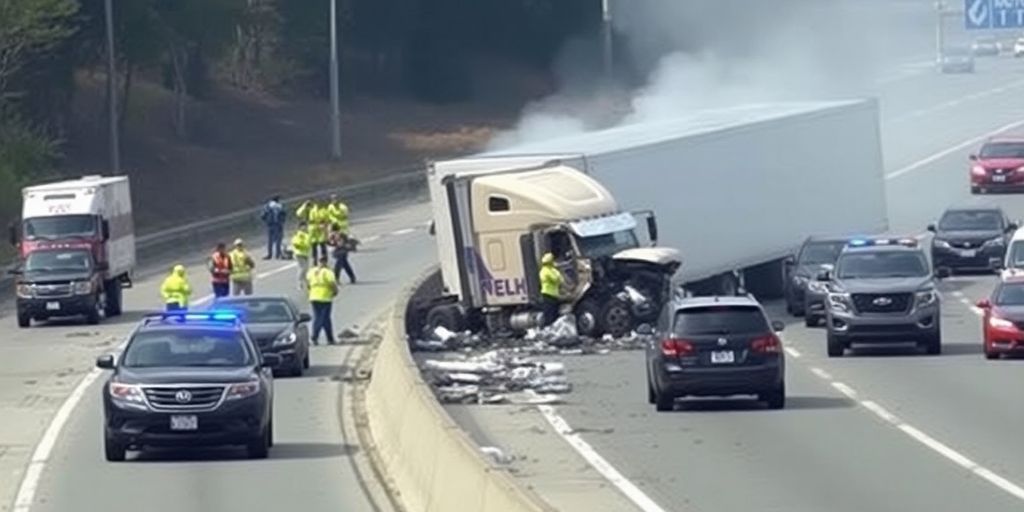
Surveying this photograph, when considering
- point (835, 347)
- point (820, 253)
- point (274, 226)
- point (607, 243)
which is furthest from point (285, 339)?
point (274, 226)

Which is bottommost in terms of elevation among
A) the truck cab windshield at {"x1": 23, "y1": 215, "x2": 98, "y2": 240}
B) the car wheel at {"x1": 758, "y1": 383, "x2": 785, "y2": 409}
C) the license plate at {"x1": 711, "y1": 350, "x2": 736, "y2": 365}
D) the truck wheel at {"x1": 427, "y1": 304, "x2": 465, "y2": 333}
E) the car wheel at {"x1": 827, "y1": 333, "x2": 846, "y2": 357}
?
the car wheel at {"x1": 827, "y1": 333, "x2": 846, "y2": 357}

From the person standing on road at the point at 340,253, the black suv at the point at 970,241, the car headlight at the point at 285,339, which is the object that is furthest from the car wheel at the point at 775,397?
the black suv at the point at 970,241

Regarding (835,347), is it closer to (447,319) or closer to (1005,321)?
(1005,321)

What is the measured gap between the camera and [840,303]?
4512cm

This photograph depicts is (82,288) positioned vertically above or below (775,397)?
above

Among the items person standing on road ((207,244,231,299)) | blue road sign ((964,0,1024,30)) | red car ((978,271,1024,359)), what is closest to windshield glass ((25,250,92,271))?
person standing on road ((207,244,231,299))

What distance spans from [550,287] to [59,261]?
42.0 feet

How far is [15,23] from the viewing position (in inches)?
2847

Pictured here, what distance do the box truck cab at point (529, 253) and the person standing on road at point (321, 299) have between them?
5.62 ft

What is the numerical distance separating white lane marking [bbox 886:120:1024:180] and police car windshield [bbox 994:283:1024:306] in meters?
44.0

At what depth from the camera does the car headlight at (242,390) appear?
3148 centimetres

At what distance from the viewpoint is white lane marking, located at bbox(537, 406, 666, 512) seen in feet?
92.5

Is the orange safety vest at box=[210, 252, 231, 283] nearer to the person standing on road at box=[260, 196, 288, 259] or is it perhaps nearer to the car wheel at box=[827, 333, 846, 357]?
the car wheel at box=[827, 333, 846, 357]

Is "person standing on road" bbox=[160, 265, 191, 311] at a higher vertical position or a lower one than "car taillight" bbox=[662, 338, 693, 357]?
higher
